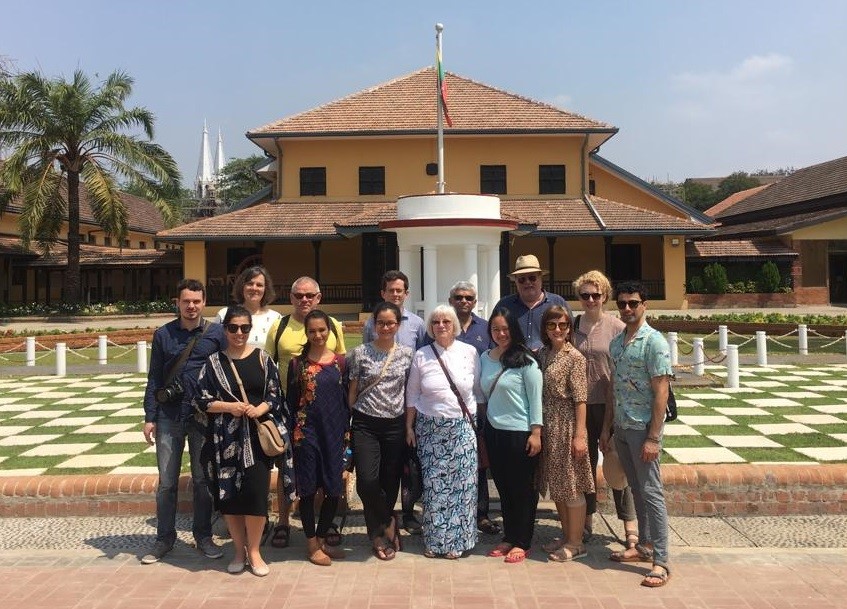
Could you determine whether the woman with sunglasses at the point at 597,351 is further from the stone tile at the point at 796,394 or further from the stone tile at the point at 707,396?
the stone tile at the point at 796,394

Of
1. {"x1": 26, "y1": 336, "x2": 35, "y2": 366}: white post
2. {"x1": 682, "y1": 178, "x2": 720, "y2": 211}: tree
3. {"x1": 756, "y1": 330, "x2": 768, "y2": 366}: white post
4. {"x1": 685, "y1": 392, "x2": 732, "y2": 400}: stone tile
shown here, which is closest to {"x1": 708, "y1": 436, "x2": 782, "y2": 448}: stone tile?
{"x1": 685, "y1": 392, "x2": 732, "y2": 400}: stone tile

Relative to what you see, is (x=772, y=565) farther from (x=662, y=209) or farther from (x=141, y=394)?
(x=662, y=209)

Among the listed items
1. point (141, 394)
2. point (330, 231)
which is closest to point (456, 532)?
point (141, 394)

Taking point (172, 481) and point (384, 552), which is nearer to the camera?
point (384, 552)

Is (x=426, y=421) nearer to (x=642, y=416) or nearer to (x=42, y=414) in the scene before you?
(x=642, y=416)

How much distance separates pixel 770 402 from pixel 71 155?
24605 mm

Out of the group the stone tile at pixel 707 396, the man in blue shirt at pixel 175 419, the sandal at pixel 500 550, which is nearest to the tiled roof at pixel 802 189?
the stone tile at pixel 707 396

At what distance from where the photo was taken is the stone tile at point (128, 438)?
7.69 meters

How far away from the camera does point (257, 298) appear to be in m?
5.02

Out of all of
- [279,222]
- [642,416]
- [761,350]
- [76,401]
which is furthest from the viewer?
[279,222]

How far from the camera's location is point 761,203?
1475 inches

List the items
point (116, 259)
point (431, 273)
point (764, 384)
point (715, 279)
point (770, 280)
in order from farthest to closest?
point (116, 259), point (770, 280), point (715, 279), point (431, 273), point (764, 384)

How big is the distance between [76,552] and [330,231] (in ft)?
66.2

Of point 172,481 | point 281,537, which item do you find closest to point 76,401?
point 172,481
